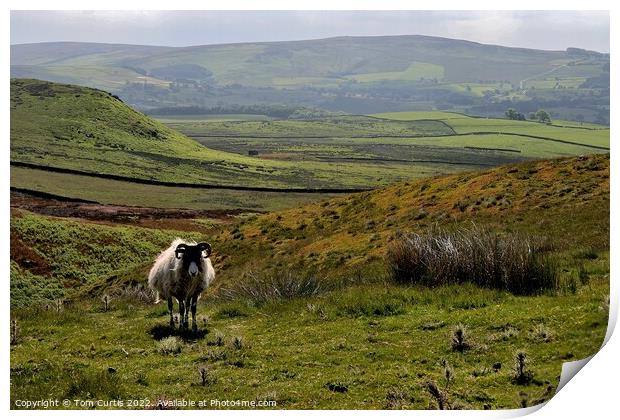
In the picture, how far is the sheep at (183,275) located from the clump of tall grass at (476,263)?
Result: 14.1 ft

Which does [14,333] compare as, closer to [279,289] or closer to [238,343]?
[238,343]

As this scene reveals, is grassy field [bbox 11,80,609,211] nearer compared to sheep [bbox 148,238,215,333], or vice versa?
sheep [bbox 148,238,215,333]

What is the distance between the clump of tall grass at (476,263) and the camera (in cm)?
1374

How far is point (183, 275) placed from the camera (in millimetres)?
15133

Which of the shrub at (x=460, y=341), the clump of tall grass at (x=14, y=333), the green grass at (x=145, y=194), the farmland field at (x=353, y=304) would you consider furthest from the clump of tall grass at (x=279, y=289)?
the green grass at (x=145, y=194)

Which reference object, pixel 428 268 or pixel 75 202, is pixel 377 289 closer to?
pixel 428 268

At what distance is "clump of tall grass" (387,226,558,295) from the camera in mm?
13742

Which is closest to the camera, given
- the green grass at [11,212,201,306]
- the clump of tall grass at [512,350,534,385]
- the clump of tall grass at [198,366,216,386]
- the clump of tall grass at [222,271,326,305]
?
the clump of tall grass at [512,350,534,385]

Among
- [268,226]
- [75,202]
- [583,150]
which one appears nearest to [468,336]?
[268,226]

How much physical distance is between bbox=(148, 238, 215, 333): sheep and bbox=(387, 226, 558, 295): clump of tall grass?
169 inches

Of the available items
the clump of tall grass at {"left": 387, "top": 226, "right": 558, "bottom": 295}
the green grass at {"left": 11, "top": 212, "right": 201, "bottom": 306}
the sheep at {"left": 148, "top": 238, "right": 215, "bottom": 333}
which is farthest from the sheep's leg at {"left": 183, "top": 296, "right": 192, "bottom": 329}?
the green grass at {"left": 11, "top": 212, "right": 201, "bottom": 306}

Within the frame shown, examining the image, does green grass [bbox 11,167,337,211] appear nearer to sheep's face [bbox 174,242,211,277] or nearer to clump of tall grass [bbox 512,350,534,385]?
sheep's face [bbox 174,242,211,277]

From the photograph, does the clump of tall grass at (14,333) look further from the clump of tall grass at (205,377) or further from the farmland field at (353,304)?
the clump of tall grass at (205,377)
